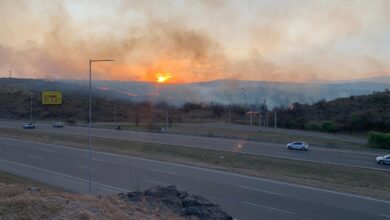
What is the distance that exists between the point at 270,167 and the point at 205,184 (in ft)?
33.6

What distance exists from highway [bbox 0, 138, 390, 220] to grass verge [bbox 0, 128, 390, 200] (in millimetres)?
1929

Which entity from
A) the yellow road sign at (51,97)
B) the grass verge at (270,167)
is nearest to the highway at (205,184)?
the grass verge at (270,167)

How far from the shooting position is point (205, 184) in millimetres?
23422

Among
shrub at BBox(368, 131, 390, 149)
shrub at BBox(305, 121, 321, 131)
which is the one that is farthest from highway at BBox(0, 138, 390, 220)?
shrub at BBox(305, 121, 321, 131)

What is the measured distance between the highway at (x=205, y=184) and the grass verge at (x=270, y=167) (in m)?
1.93

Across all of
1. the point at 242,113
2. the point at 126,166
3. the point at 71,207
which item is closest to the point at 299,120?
the point at 242,113

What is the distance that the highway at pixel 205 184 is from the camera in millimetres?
17234

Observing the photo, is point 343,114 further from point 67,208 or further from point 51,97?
point 67,208

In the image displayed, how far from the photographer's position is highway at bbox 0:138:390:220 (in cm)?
1723

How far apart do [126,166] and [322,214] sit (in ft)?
56.5

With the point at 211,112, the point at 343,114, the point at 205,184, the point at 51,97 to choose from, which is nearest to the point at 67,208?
the point at 205,184

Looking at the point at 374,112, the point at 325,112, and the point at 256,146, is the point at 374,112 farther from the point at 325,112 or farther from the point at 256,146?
the point at 256,146

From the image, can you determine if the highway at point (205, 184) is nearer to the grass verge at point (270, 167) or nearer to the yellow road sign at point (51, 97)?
the grass verge at point (270, 167)

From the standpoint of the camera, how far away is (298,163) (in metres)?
33.7
